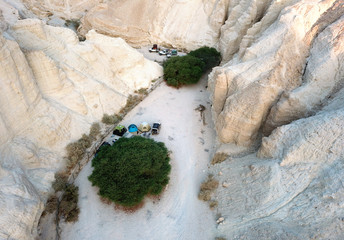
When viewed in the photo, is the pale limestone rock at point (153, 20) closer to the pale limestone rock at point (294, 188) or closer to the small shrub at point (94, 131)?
the small shrub at point (94, 131)

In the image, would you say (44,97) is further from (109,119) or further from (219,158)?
(219,158)

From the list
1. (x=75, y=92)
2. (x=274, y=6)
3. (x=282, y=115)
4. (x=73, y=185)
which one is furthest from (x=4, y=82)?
(x=274, y=6)

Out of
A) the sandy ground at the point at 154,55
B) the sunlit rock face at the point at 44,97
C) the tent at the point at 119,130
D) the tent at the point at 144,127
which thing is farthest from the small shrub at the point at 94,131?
the sandy ground at the point at 154,55

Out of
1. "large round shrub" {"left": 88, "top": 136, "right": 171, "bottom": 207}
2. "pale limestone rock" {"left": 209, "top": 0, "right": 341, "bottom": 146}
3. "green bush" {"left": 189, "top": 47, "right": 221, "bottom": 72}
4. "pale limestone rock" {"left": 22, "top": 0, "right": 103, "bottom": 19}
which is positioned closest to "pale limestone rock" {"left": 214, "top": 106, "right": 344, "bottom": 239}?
"pale limestone rock" {"left": 209, "top": 0, "right": 341, "bottom": 146}

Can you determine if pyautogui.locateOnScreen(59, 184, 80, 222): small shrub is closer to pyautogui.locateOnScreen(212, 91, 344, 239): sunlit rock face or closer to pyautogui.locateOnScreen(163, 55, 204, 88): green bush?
pyautogui.locateOnScreen(212, 91, 344, 239): sunlit rock face

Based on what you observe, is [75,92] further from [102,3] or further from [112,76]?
[102,3]
